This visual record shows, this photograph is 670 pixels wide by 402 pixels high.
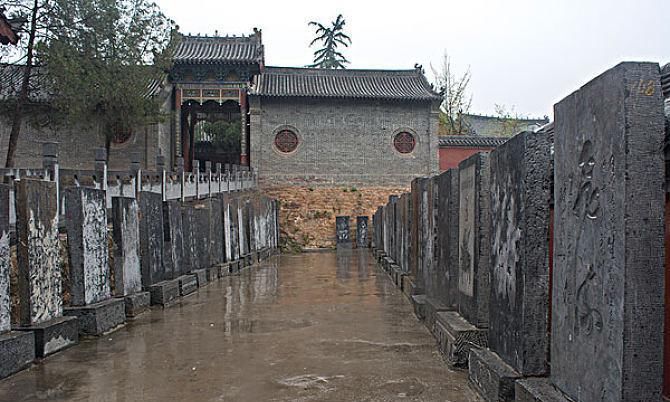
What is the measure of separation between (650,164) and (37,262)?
500cm

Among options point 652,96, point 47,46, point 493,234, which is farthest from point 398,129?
point 652,96

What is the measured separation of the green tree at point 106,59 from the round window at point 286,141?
6635 mm

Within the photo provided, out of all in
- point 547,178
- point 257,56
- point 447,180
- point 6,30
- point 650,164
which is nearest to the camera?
point 650,164

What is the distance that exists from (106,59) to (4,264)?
15.3 meters

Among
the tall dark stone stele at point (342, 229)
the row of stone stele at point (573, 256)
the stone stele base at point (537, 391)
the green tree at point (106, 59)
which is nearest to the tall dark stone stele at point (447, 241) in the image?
the row of stone stele at point (573, 256)

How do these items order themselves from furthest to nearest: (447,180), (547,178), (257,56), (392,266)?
(257,56) → (392,266) → (447,180) → (547,178)

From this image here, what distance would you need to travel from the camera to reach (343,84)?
99.8 ft

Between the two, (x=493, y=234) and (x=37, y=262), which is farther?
(x=37, y=262)

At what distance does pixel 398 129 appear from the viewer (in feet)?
96.6

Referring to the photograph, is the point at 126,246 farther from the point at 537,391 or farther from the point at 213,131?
the point at 213,131

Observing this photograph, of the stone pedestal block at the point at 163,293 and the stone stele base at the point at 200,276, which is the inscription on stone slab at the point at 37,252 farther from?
the stone stele base at the point at 200,276

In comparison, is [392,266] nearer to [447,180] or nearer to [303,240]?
[447,180]

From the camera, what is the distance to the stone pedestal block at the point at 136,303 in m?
7.50

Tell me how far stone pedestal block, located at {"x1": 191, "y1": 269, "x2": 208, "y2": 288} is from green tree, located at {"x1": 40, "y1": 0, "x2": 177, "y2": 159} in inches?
359
